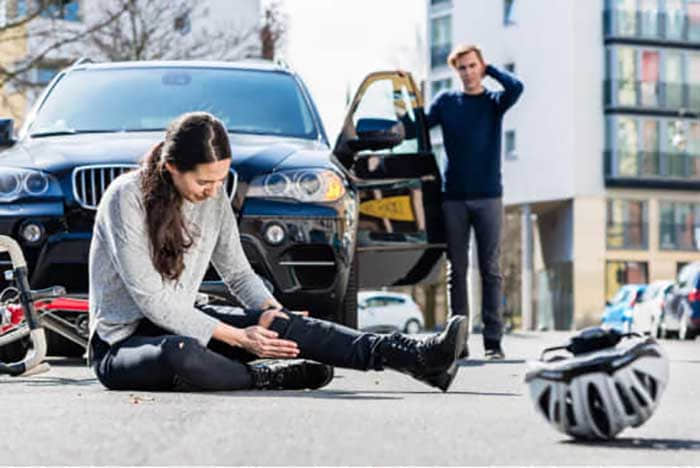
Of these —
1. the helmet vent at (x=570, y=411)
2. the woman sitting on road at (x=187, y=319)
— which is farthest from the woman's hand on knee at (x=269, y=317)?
the helmet vent at (x=570, y=411)

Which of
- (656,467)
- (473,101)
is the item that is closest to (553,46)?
(473,101)

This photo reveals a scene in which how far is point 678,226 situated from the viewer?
213ft

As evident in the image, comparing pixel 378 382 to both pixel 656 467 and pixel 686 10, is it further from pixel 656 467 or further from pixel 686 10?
pixel 686 10

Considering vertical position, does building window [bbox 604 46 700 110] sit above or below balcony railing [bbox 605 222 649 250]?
above

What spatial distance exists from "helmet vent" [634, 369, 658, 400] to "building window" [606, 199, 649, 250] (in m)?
58.3

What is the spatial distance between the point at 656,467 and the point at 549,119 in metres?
58.9

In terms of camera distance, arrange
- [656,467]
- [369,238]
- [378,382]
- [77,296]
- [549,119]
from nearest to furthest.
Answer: [656,467] < [378,382] < [77,296] < [369,238] < [549,119]

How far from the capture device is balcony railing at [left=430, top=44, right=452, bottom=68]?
73312 millimetres

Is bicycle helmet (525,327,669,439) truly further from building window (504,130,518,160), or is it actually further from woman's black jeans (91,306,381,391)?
building window (504,130,518,160)

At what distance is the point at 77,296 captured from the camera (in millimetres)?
10000

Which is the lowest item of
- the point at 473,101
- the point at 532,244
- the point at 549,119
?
the point at 532,244

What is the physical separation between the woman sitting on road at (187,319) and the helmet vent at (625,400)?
197 cm

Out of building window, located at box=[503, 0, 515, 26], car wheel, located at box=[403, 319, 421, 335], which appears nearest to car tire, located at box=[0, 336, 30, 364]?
car wheel, located at box=[403, 319, 421, 335]

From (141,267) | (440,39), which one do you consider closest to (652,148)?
(440,39)
